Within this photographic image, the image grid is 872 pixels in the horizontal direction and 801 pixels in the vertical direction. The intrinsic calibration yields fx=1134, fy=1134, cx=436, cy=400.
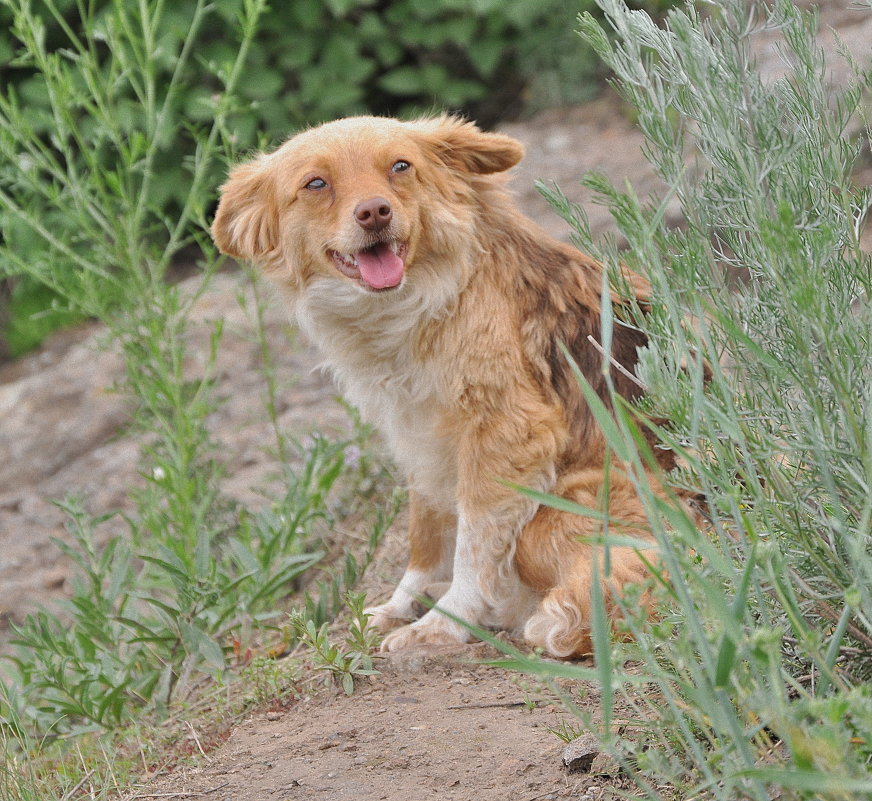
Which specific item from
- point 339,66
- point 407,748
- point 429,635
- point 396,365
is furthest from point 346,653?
point 339,66

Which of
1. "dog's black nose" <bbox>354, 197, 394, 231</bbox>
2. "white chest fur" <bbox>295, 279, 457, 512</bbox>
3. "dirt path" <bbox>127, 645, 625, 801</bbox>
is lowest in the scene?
"dirt path" <bbox>127, 645, 625, 801</bbox>

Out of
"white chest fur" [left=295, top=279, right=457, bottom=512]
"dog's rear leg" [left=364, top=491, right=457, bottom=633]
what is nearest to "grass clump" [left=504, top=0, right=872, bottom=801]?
"white chest fur" [left=295, top=279, right=457, bottom=512]

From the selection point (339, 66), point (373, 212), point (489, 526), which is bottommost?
point (489, 526)

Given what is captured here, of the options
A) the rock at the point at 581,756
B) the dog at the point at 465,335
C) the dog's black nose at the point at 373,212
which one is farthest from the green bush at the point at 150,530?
the rock at the point at 581,756

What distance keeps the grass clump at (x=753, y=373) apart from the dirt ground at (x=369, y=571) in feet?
1.24

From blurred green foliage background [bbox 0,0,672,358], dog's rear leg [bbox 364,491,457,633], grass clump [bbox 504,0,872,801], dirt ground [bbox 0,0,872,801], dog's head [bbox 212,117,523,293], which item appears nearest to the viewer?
grass clump [bbox 504,0,872,801]

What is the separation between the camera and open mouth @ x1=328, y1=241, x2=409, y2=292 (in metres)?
3.37

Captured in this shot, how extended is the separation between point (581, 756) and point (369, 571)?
79.9 inches

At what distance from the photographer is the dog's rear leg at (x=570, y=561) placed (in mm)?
3275

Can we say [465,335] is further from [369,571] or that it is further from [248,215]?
[369,571]

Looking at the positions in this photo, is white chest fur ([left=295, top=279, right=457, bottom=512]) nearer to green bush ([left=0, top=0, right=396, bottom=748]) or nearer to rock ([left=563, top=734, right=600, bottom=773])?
green bush ([left=0, top=0, right=396, bottom=748])

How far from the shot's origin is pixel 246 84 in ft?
23.9

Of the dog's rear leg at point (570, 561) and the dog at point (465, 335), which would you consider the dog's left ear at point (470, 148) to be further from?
the dog's rear leg at point (570, 561)

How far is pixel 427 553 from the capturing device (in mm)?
3857
